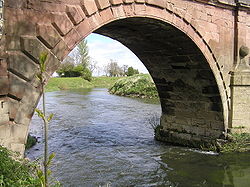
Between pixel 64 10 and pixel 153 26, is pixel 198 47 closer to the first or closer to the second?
pixel 153 26

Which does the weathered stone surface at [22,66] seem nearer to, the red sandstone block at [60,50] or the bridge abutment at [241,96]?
the red sandstone block at [60,50]

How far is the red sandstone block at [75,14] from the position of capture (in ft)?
17.2

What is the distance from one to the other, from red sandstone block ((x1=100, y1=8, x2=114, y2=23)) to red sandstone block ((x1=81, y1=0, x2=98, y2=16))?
0.64 ft

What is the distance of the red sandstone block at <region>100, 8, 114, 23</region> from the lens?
5.67 metres

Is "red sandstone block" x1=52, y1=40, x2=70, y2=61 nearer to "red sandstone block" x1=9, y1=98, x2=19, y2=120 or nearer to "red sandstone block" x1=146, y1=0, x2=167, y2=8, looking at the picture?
"red sandstone block" x1=9, y1=98, x2=19, y2=120

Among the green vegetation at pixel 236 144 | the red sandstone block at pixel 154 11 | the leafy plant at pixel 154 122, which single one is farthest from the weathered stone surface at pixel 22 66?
the leafy plant at pixel 154 122

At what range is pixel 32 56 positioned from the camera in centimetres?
480

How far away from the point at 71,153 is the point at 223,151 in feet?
15.1

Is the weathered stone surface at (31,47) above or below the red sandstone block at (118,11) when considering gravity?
below

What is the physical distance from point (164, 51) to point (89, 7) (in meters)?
3.94

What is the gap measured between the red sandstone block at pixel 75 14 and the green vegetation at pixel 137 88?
18637mm

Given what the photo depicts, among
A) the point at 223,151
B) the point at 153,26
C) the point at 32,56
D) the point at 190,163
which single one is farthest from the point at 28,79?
the point at 223,151

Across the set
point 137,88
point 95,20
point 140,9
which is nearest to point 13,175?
point 95,20

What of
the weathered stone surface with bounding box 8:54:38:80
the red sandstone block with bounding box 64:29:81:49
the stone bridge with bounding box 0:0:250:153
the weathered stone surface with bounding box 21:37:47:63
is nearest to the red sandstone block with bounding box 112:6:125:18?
the stone bridge with bounding box 0:0:250:153
